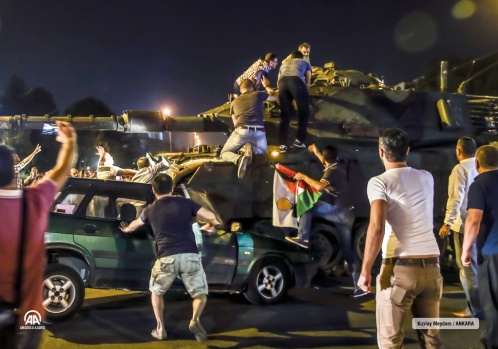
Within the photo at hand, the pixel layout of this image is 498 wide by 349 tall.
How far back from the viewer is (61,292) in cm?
740

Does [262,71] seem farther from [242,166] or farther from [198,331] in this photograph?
[198,331]

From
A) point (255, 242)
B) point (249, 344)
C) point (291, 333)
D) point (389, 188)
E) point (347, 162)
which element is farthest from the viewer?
point (347, 162)

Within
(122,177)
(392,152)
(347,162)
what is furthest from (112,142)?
(392,152)

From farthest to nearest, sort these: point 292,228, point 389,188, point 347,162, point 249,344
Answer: point 347,162
point 292,228
point 249,344
point 389,188

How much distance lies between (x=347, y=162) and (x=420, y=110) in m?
2.09

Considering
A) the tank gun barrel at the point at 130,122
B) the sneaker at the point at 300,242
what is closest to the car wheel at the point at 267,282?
the sneaker at the point at 300,242

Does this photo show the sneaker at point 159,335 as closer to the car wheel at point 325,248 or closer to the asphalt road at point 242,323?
the asphalt road at point 242,323

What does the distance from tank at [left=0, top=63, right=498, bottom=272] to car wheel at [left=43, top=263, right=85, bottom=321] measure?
2.80 meters

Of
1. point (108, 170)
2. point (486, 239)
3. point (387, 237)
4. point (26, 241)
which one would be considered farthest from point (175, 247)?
point (108, 170)

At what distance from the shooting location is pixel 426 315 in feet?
14.7

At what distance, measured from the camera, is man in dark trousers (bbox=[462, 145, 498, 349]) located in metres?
5.40

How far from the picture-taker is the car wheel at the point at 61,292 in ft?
24.2

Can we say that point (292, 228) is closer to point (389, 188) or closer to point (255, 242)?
point (255, 242)

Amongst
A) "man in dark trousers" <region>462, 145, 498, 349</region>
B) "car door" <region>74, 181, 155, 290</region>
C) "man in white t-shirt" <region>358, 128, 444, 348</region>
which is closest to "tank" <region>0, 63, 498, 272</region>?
"car door" <region>74, 181, 155, 290</region>
